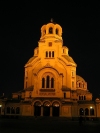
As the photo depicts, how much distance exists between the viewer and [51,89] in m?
50.1

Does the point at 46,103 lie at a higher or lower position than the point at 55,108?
higher

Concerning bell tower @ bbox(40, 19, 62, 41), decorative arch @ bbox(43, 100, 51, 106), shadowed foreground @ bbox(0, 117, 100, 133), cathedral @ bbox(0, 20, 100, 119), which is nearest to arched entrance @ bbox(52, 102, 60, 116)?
cathedral @ bbox(0, 20, 100, 119)

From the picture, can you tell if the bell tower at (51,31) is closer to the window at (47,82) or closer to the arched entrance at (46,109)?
the window at (47,82)

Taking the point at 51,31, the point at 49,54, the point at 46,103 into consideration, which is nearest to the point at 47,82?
the point at 46,103

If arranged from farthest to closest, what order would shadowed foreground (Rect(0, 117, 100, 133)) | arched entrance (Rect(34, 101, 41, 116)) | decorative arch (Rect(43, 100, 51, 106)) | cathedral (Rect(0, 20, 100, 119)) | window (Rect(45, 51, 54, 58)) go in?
window (Rect(45, 51, 54, 58)), arched entrance (Rect(34, 101, 41, 116)), cathedral (Rect(0, 20, 100, 119)), decorative arch (Rect(43, 100, 51, 106)), shadowed foreground (Rect(0, 117, 100, 133))

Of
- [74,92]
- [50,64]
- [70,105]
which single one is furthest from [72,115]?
[50,64]

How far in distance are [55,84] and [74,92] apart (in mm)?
4729

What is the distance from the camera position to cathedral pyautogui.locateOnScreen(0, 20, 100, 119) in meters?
48.9

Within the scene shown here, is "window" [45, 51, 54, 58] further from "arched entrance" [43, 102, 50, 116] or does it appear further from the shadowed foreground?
the shadowed foreground

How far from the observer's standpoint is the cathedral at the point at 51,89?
48.9 metres

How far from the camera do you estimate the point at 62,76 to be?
51.0m

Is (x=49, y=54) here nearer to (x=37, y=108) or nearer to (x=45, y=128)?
(x=37, y=108)

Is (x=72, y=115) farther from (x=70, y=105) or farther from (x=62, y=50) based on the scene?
(x=62, y=50)

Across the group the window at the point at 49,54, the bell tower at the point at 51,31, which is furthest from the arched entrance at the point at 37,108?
the bell tower at the point at 51,31
